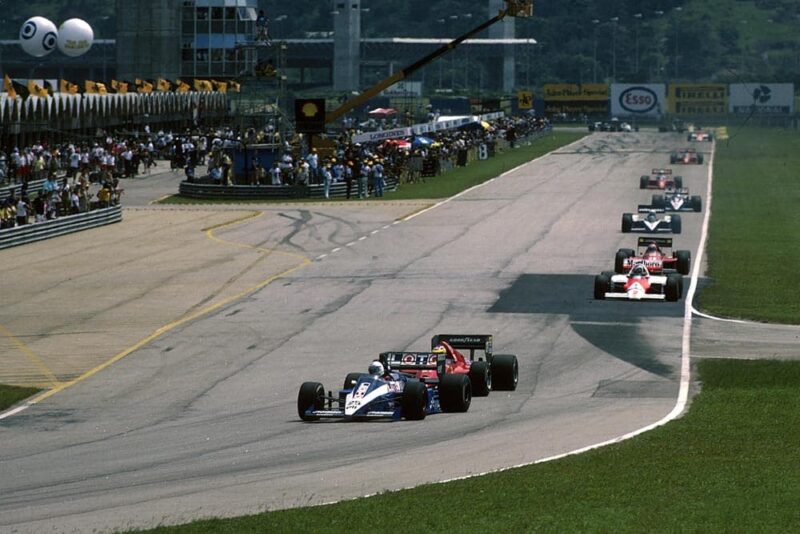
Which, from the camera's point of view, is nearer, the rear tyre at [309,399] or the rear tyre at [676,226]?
the rear tyre at [309,399]

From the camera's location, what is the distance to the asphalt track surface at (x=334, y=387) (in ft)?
59.9

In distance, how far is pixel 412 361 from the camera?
24.5 metres

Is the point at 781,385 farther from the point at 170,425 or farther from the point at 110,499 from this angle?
the point at 110,499

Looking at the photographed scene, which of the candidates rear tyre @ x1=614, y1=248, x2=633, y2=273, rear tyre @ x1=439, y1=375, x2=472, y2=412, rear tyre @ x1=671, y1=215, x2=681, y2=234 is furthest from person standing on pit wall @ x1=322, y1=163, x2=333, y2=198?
rear tyre @ x1=439, y1=375, x2=472, y2=412

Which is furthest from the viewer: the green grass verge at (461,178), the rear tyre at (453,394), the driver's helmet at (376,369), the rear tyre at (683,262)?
the green grass verge at (461,178)

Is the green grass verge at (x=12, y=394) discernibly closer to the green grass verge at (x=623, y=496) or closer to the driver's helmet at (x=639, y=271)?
the green grass verge at (x=623, y=496)

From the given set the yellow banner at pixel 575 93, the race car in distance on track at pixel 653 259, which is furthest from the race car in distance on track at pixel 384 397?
the yellow banner at pixel 575 93

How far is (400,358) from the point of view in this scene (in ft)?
80.5

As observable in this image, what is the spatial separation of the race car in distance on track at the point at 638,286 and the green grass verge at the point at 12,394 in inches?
574

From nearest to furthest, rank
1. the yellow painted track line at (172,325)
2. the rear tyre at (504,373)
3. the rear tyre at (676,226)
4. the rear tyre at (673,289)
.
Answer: the rear tyre at (504,373) → the yellow painted track line at (172,325) → the rear tyre at (673,289) → the rear tyre at (676,226)

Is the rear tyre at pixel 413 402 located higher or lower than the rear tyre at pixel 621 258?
lower

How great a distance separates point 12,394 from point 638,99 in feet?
499

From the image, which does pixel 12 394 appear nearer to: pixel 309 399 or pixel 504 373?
pixel 309 399

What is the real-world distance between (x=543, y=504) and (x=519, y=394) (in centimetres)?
860
